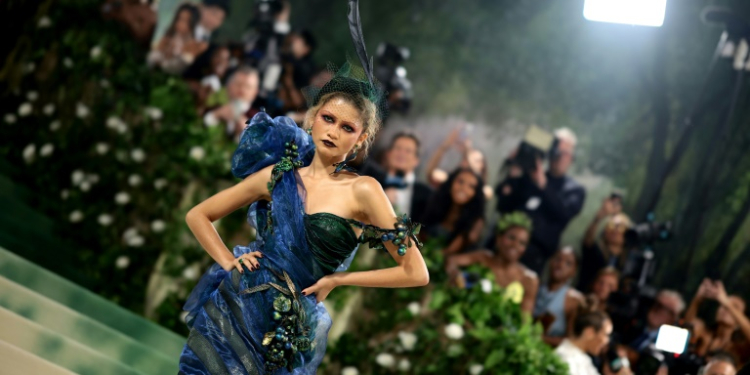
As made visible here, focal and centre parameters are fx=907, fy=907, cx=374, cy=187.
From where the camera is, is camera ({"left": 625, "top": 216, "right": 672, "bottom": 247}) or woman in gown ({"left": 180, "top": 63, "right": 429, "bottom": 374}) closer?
woman in gown ({"left": 180, "top": 63, "right": 429, "bottom": 374})

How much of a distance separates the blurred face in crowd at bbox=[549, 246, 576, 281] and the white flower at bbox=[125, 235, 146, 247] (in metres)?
2.82

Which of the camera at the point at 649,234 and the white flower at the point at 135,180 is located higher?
the camera at the point at 649,234

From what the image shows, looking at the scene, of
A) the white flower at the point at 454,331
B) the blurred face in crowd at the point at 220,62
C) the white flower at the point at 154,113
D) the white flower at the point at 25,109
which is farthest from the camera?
the blurred face in crowd at the point at 220,62

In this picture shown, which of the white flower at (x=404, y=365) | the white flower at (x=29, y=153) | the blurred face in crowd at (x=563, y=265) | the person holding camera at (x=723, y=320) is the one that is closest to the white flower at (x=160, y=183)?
the white flower at (x=29, y=153)

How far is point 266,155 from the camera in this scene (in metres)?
3.00

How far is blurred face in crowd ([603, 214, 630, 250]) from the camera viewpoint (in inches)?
255

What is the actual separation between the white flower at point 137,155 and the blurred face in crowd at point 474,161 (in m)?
2.35

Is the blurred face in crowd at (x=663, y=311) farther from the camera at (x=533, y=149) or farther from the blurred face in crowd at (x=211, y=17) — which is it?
the blurred face in crowd at (x=211, y=17)

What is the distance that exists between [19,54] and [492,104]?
12.0 ft

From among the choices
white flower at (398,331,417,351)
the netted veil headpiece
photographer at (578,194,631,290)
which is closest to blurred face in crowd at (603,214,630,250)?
photographer at (578,194,631,290)

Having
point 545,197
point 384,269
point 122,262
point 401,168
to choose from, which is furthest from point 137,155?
point 384,269

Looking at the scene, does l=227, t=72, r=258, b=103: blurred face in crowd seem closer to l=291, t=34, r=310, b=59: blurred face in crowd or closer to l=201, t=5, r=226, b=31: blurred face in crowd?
l=291, t=34, r=310, b=59: blurred face in crowd

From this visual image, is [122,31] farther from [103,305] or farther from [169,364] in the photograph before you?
[169,364]

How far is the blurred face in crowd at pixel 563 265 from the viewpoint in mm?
6418
